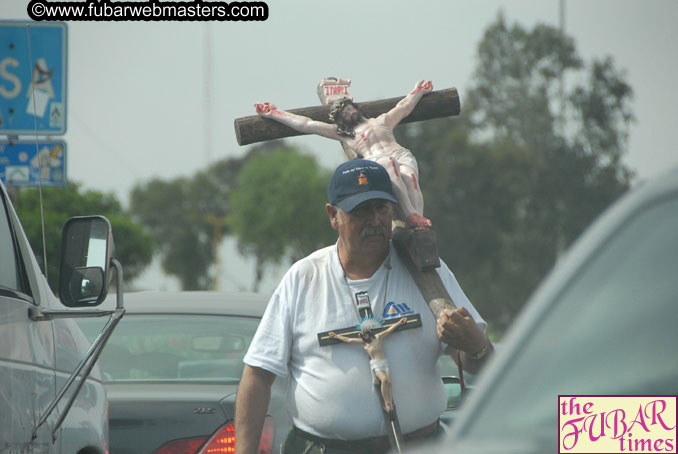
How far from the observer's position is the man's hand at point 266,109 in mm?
4723

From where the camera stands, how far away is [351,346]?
3.74 m

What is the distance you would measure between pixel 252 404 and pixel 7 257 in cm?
99

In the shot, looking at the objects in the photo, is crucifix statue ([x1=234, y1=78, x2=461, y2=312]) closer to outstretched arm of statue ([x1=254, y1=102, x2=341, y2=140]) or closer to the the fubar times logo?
outstretched arm of statue ([x1=254, y1=102, x2=341, y2=140])

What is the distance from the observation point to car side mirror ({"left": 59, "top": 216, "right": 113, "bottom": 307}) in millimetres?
3801

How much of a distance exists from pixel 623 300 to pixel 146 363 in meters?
4.35

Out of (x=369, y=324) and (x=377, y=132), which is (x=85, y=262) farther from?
(x=377, y=132)

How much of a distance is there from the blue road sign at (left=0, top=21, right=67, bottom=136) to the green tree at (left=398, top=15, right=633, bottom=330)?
48.7 metres

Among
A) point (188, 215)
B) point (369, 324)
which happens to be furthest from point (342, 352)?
point (188, 215)

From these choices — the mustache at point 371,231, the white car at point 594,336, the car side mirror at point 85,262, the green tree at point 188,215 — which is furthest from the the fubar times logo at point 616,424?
the green tree at point 188,215

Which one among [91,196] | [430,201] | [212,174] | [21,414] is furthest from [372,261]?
[212,174]

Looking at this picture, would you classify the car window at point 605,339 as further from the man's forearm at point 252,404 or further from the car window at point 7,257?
the car window at point 7,257

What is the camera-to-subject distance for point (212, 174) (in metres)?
96.9

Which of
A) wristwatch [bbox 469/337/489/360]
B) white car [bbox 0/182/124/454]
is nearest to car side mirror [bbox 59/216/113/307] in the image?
white car [bbox 0/182/124/454]

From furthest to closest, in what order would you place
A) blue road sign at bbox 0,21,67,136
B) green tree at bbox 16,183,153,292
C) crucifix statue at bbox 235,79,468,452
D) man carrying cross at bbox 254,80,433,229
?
green tree at bbox 16,183,153,292, man carrying cross at bbox 254,80,433,229, blue road sign at bbox 0,21,67,136, crucifix statue at bbox 235,79,468,452
